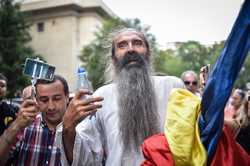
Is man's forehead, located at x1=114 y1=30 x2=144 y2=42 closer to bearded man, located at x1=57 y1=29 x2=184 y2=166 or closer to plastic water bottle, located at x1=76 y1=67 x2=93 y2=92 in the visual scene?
bearded man, located at x1=57 y1=29 x2=184 y2=166

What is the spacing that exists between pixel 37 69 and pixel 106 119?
552 millimetres

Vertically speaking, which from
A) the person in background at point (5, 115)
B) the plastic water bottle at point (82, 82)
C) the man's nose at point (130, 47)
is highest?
the man's nose at point (130, 47)

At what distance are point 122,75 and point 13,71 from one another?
20.8 m

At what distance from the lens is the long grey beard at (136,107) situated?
242 centimetres

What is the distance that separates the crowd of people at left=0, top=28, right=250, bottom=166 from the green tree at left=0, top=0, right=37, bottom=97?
19954 mm

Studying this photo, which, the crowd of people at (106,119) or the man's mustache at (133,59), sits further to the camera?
the man's mustache at (133,59)

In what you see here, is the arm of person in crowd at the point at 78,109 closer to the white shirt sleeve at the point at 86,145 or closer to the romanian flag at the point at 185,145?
the white shirt sleeve at the point at 86,145

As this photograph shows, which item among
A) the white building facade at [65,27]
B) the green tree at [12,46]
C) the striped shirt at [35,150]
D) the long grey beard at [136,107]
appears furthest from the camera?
the white building facade at [65,27]

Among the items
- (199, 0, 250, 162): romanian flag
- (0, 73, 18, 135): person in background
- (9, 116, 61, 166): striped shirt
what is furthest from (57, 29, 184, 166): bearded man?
(0, 73, 18, 135): person in background

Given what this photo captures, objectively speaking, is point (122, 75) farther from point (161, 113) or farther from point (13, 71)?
point (13, 71)

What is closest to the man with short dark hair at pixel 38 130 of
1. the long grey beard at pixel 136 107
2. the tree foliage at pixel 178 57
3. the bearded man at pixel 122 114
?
the bearded man at pixel 122 114

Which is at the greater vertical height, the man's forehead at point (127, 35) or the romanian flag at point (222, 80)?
the man's forehead at point (127, 35)

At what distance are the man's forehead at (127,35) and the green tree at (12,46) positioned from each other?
20055mm

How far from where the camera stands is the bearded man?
2.17m
